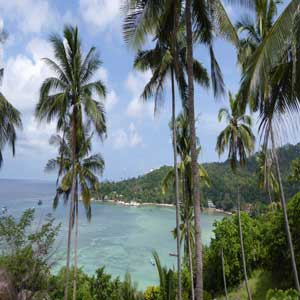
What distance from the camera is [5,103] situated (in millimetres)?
8852

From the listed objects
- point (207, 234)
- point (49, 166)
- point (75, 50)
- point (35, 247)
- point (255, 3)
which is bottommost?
point (207, 234)

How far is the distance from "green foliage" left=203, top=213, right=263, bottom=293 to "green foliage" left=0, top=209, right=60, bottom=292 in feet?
44.0

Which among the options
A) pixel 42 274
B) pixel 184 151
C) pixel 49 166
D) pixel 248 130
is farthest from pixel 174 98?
pixel 42 274

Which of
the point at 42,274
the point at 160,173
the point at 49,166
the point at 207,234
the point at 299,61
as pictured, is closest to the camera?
the point at 299,61

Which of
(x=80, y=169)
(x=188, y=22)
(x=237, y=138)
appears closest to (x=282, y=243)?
(x=237, y=138)

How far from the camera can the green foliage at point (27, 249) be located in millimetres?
9219

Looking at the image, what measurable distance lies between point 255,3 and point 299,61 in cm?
231

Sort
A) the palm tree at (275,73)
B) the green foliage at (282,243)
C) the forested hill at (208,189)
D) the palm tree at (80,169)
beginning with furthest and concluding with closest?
the forested hill at (208,189)
the green foliage at (282,243)
the palm tree at (80,169)
the palm tree at (275,73)

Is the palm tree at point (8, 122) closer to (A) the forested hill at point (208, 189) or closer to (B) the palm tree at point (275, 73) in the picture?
(B) the palm tree at point (275, 73)

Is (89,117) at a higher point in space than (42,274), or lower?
higher

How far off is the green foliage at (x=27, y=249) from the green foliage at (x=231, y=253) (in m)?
13.4

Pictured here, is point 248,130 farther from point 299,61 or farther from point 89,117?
point 299,61

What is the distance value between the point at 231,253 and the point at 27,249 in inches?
577

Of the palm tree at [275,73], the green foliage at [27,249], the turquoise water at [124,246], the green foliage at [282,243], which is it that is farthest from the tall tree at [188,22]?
the turquoise water at [124,246]
